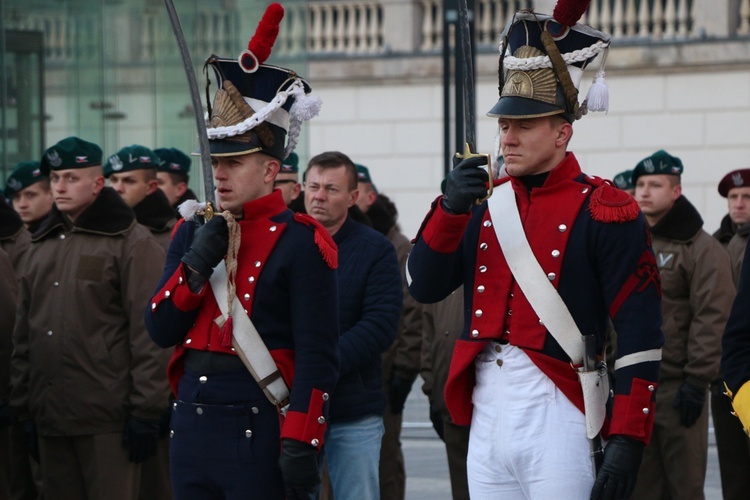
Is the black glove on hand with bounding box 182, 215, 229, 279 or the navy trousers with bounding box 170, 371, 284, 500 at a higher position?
the black glove on hand with bounding box 182, 215, 229, 279

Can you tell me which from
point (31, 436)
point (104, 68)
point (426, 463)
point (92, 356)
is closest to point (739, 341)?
point (92, 356)

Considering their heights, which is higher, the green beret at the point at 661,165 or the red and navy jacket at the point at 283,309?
the green beret at the point at 661,165

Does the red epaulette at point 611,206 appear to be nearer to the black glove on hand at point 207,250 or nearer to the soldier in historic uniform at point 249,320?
the soldier in historic uniform at point 249,320

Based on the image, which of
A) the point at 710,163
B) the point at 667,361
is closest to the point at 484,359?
the point at 667,361

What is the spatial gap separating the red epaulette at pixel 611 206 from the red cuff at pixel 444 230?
0.40 meters

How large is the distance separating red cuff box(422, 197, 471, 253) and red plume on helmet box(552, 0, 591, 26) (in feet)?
2.26

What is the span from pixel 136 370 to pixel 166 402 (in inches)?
8.1

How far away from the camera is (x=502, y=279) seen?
15.7ft

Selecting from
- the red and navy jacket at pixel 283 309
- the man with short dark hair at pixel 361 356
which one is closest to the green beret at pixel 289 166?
the man with short dark hair at pixel 361 356

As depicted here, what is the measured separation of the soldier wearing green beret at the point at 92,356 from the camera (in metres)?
7.14

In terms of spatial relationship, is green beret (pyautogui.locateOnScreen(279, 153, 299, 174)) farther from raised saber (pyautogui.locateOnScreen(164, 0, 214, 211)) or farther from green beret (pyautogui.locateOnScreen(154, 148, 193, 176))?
raised saber (pyautogui.locateOnScreen(164, 0, 214, 211))

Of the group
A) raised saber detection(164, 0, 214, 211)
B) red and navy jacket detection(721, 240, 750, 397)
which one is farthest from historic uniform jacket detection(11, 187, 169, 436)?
red and navy jacket detection(721, 240, 750, 397)

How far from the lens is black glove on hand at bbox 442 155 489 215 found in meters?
4.55

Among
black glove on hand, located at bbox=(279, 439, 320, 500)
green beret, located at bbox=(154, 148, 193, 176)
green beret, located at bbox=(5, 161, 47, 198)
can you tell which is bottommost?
black glove on hand, located at bbox=(279, 439, 320, 500)
